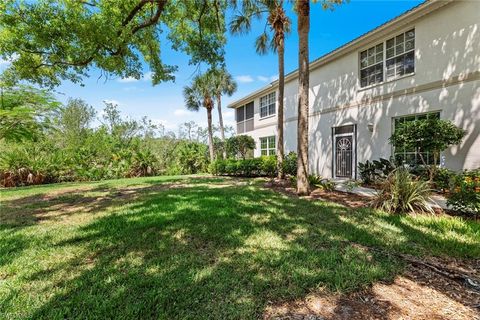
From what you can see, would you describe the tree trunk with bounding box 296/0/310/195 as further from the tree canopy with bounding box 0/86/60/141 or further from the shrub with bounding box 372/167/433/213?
the tree canopy with bounding box 0/86/60/141

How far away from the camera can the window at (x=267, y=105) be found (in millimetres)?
17234

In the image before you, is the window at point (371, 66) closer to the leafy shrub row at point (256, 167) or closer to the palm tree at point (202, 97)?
the leafy shrub row at point (256, 167)

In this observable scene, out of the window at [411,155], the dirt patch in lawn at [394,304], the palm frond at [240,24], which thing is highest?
the palm frond at [240,24]

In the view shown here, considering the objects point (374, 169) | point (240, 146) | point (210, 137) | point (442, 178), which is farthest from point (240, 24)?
point (210, 137)

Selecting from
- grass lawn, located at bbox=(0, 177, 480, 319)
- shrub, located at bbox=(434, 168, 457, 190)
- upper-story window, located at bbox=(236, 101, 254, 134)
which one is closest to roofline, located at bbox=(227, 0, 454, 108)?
shrub, located at bbox=(434, 168, 457, 190)

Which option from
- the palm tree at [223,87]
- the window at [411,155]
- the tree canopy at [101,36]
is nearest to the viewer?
the tree canopy at [101,36]

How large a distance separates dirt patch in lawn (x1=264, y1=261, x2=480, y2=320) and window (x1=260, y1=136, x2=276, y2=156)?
14.7m

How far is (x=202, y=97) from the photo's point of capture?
70.4ft

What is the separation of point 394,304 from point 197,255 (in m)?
2.42

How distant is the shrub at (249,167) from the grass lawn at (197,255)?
797cm

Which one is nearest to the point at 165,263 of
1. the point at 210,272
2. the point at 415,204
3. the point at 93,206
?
the point at 210,272

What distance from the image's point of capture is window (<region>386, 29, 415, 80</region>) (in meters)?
9.02

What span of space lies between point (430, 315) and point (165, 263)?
296cm

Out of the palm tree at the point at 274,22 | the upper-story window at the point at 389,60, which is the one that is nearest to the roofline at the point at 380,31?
the upper-story window at the point at 389,60
